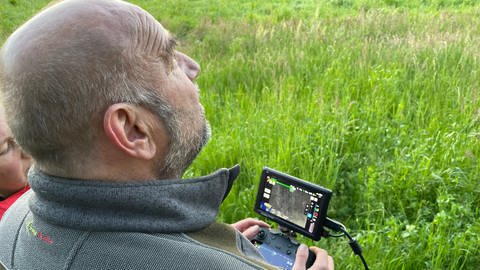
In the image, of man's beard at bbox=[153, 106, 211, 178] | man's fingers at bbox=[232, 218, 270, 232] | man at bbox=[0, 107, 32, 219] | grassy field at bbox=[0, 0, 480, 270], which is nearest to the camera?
man's beard at bbox=[153, 106, 211, 178]

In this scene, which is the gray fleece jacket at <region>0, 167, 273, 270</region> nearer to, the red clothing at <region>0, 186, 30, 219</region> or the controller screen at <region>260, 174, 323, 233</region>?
the controller screen at <region>260, 174, 323, 233</region>

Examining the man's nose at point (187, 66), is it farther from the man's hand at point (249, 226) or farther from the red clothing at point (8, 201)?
the red clothing at point (8, 201)

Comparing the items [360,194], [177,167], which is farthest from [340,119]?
[177,167]

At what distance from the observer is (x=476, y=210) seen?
3.03 metres

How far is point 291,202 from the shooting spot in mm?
1953

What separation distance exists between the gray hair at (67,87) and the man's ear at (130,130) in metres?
0.02

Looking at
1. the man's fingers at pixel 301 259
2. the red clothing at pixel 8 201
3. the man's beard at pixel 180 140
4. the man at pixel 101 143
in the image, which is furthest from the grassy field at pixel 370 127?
the man at pixel 101 143

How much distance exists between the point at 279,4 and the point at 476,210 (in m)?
9.04

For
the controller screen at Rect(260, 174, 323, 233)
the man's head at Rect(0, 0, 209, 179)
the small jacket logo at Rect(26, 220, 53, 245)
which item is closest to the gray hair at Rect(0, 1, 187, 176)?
the man's head at Rect(0, 0, 209, 179)

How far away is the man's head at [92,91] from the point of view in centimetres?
115

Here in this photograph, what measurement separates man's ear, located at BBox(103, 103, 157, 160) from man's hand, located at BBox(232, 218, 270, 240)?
2.38 feet

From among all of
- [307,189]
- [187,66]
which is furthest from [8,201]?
[307,189]

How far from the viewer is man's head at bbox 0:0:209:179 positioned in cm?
115

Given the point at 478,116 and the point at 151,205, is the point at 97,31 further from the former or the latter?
the point at 478,116
